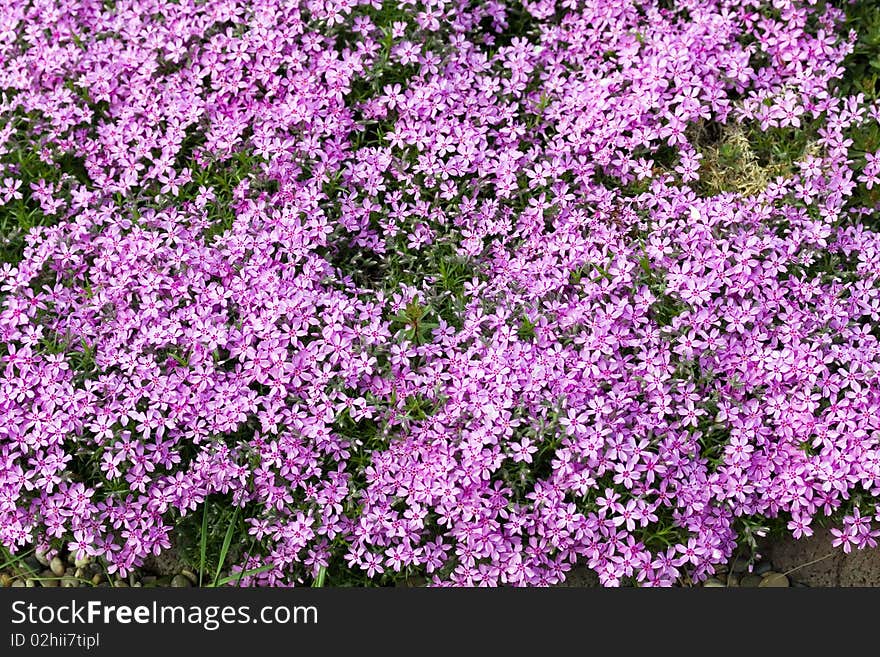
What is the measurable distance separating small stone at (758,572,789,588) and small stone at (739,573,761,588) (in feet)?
0.09

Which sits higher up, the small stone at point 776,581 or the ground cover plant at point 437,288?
the ground cover plant at point 437,288

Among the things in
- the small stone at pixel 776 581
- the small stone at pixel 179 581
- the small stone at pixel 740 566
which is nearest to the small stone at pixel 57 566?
the small stone at pixel 179 581

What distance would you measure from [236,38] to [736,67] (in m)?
2.67

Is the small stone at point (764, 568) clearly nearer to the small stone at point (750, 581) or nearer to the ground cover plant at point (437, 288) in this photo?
the small stone at point (750, 581)

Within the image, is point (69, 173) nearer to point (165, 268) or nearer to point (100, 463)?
point (165, 268)

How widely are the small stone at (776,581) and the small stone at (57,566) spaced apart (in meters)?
3.31

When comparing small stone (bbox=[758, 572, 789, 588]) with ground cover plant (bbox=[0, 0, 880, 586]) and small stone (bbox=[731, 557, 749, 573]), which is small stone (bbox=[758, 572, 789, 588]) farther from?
ground cover plant (bbox=[0, 0, 880, 586])

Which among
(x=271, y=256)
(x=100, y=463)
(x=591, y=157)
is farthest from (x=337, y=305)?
(x=591, y=157)

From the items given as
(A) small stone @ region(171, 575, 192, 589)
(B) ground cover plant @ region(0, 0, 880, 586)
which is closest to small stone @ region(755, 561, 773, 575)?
(B) ground cover plant @ region(0, 0, 880, 586)

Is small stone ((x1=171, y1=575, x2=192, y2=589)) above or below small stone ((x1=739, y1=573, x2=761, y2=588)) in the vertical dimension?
above

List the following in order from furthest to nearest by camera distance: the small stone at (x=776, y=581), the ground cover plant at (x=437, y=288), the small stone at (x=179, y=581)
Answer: the small stone at (x=179, y=581)
the small stone at (x=776, y=581)
the ground cover plant at (x=437, y=288)

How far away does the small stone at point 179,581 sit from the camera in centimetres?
473

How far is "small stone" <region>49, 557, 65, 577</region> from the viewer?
15.7 feet

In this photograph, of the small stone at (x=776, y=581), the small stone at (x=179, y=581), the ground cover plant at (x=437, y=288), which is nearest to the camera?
the ground cover plant at (x=437, y=288)
